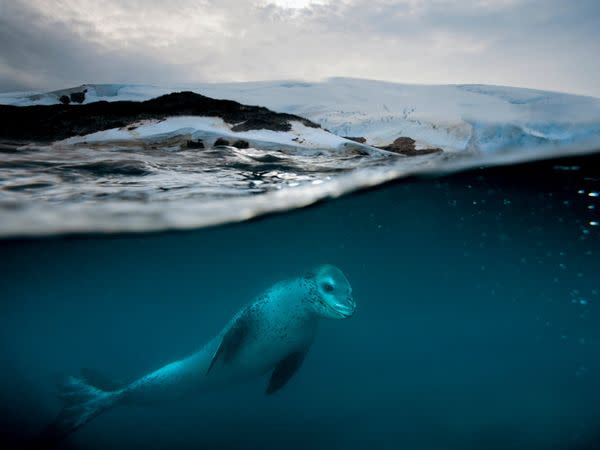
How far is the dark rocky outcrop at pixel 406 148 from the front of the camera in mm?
8844

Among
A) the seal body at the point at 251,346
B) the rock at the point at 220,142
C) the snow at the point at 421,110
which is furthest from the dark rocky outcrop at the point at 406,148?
the seal body at the point at 251,346

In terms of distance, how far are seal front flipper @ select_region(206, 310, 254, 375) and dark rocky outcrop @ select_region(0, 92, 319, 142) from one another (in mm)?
4518

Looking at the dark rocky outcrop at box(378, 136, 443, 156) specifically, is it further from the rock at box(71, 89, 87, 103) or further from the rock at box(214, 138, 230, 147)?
the rock at box(71, 89, 87, 103)

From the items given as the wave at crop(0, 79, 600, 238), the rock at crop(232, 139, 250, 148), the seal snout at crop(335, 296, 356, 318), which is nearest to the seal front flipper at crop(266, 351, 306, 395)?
the seal snout at crop(335, 296, 356, 318)

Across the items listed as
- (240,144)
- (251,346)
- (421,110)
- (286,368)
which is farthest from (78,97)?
(421,110)

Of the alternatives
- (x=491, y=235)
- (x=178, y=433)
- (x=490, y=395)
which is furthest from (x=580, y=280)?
(x=178, y=433)

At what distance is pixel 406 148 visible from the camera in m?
9.02

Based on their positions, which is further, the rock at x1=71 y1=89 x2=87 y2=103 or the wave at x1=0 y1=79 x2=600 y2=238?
the rock at x1=71 y1=89 x2=87 y2=103

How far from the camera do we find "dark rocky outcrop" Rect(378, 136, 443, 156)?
8.84 meters

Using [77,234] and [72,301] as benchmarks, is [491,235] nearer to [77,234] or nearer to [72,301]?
[77,234]

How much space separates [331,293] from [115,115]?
22.3 ft

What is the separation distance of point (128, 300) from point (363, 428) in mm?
36153

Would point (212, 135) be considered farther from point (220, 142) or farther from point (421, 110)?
point (421, 110)

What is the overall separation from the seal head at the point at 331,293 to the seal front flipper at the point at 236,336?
1421mm
